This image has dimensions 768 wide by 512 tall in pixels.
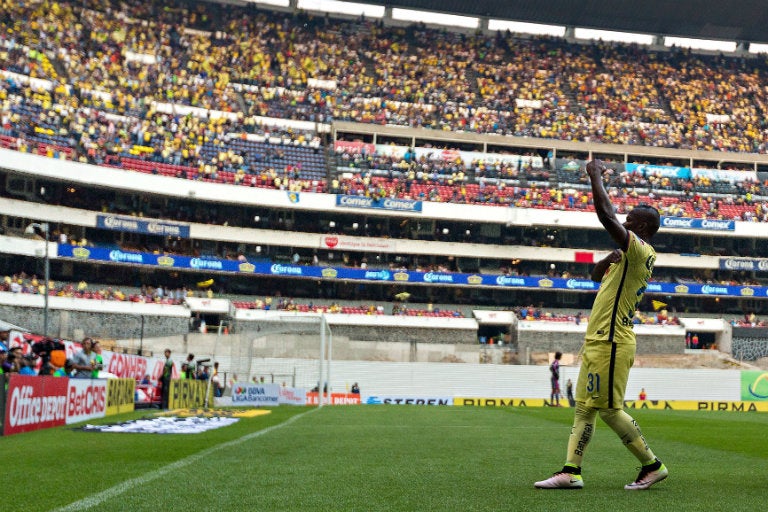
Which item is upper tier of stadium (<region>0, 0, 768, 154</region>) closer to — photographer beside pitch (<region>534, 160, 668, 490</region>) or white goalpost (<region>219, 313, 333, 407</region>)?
white goalpost (<region>219, 313, 333, 407</region>)

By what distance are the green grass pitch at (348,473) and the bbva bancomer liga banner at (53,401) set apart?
53cm

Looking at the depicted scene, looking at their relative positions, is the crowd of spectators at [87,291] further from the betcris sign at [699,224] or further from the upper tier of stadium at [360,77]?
the betcris sign at [699,224]

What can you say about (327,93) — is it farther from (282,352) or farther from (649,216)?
(649,216)

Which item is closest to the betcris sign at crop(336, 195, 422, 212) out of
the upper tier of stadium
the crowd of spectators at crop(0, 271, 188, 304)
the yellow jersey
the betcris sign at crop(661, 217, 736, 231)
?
the upper tier of stadium

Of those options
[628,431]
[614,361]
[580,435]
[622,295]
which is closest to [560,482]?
[580,435]

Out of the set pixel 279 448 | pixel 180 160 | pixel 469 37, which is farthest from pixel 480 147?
pixel 279 448

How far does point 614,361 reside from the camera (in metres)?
6.82

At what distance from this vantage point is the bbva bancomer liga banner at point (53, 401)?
13.7 m

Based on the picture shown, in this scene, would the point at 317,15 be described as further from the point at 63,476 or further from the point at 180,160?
the point at 63,476

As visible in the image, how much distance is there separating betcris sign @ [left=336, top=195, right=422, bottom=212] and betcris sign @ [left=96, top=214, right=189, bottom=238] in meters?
10.8

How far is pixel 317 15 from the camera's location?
74.6m

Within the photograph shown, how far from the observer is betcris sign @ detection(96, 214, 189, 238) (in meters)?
53.5

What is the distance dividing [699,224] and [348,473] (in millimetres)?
60586

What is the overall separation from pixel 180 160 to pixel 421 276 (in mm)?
18415
